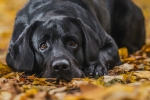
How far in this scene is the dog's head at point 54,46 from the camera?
204 inches

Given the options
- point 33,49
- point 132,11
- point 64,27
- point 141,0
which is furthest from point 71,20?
point 141,0

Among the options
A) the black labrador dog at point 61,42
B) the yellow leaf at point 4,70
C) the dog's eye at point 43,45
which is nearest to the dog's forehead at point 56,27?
the black labrador dog at point 61,42

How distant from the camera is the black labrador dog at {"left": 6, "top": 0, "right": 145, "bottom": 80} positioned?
507cm

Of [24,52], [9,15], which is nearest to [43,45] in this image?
[24,52]

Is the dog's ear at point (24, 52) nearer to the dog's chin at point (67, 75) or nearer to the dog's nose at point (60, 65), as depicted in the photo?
the dog's chin at point (67, 75)

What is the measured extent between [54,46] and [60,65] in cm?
49

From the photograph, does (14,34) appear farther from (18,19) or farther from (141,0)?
(141,0)

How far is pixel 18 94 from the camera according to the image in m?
3.82

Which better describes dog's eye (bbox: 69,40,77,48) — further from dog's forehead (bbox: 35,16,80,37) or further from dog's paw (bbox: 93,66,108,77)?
dog's paw (bbox: 93,66,108,77)

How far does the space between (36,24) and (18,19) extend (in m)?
0.96

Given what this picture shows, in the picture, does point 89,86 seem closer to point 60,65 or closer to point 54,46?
point 60,65

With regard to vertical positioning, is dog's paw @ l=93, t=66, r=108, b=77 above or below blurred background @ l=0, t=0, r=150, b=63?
below

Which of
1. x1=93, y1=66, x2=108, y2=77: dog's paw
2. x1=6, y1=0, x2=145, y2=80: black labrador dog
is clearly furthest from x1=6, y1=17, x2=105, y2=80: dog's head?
x1=93, y1=66, x2=108, y2=77: dog's paw

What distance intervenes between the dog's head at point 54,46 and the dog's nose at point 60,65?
0.54ft
